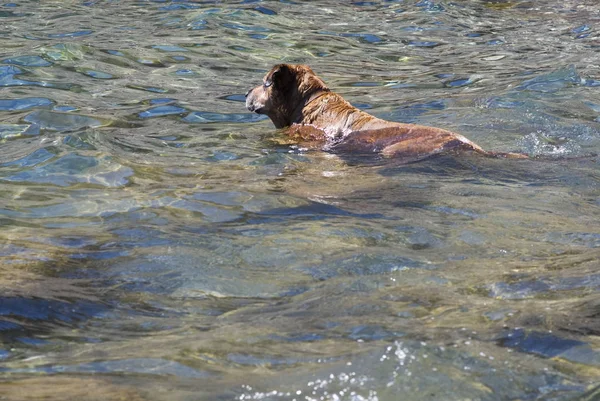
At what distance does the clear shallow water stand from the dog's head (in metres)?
0.39

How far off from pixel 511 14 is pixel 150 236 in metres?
13.5

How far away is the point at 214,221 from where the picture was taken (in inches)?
256

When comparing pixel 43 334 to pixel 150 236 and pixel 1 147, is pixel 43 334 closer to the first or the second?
pixel 150 236

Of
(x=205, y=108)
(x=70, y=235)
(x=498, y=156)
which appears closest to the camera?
(x=70, y=235)

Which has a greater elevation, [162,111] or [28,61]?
[28,61]

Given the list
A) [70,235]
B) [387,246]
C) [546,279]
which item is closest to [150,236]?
[70,235]

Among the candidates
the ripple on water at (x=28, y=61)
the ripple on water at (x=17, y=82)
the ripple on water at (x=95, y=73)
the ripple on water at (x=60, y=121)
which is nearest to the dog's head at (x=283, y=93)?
the ripple on water at (x=60, y=121)

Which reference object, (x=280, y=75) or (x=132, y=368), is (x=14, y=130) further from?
(x=132, y=368)

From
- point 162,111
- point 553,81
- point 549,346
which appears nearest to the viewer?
point 549,346

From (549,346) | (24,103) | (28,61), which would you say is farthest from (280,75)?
(549,346)

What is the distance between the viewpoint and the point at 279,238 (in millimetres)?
5953

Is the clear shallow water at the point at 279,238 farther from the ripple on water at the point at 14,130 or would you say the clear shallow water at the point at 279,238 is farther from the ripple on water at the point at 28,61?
the ripple on water at the point at 28,61

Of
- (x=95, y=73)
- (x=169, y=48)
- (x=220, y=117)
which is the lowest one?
(x=220, y=117)

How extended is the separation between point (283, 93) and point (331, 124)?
772mm
